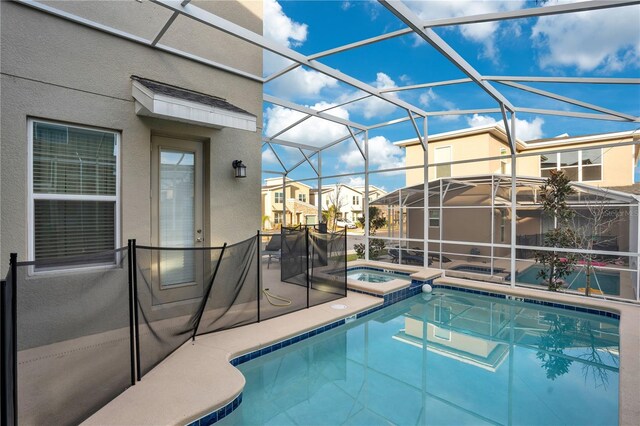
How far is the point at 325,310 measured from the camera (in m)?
5.84

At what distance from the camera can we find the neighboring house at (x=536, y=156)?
13.4 metres

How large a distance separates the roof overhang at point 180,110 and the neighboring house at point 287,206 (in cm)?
2323

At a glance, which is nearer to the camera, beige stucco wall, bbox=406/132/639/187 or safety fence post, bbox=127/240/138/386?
safety fence post, bbox=127/240/138/386

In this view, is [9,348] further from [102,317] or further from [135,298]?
[135,298]

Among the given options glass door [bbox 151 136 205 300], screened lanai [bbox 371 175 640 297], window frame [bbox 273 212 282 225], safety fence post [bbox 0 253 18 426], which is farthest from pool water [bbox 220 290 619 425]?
window frame [bbox 273 212 282 225]

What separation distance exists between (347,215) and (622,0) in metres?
33.4

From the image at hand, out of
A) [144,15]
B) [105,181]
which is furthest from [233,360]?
[144,15]

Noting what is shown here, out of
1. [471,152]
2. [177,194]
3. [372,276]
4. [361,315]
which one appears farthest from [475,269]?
[177,194]

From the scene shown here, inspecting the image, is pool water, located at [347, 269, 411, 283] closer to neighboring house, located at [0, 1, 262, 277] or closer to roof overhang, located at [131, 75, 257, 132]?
neighboring house, located at [0, 1, 262, 277]

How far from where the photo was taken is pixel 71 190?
13.3ft

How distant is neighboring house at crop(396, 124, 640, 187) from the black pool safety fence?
11.2 metres

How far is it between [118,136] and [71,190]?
2.95 feet

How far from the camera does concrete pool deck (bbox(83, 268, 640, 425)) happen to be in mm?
2799

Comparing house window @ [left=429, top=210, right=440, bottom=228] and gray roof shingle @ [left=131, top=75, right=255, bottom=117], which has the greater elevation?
gray roof shingle @ [left=131, top=75, right=255, bottom=117]
